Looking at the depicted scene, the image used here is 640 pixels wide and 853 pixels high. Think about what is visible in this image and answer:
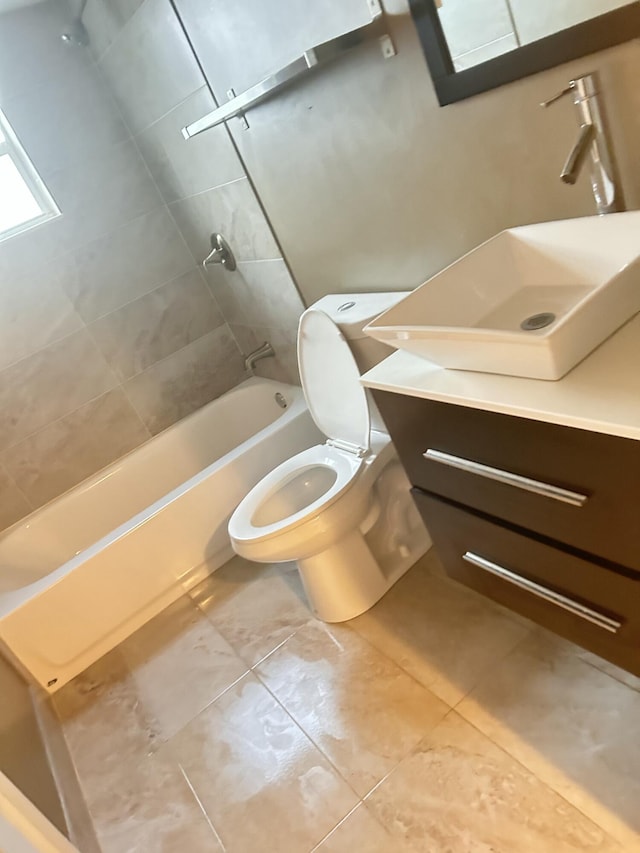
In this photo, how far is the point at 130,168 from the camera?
8.88 ft

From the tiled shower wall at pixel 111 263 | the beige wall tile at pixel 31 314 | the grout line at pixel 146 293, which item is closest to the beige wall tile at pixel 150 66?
the tiled shower wall at pixel 111 263

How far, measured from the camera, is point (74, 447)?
2756mm

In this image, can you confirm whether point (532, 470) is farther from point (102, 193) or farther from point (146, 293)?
point (102, 193)

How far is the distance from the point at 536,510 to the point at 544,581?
20cm

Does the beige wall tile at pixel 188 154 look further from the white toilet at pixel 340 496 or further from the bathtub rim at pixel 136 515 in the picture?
the bathtub rim at pixel 136 515

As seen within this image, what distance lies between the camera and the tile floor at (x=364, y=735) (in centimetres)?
134

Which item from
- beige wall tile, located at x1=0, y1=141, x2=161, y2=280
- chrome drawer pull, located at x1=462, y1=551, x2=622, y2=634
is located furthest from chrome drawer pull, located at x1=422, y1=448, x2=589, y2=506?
beige wall tile, located at x1=0, y1=141, x2=161, y2=280

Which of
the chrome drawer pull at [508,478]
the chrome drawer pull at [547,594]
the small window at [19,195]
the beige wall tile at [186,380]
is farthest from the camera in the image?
the beige wall tile at [186,380]

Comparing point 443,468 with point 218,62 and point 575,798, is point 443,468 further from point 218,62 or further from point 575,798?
point 218,62

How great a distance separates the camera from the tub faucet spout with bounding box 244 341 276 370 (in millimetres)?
2756

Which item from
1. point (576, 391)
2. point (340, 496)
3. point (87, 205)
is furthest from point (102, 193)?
point (576, 391)

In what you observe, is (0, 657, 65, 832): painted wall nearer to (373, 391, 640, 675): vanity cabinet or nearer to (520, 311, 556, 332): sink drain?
(373, 391, 640, 675): vanity cabinet

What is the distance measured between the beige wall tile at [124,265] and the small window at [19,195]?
21 centimetres

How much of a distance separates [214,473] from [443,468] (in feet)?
4.16
